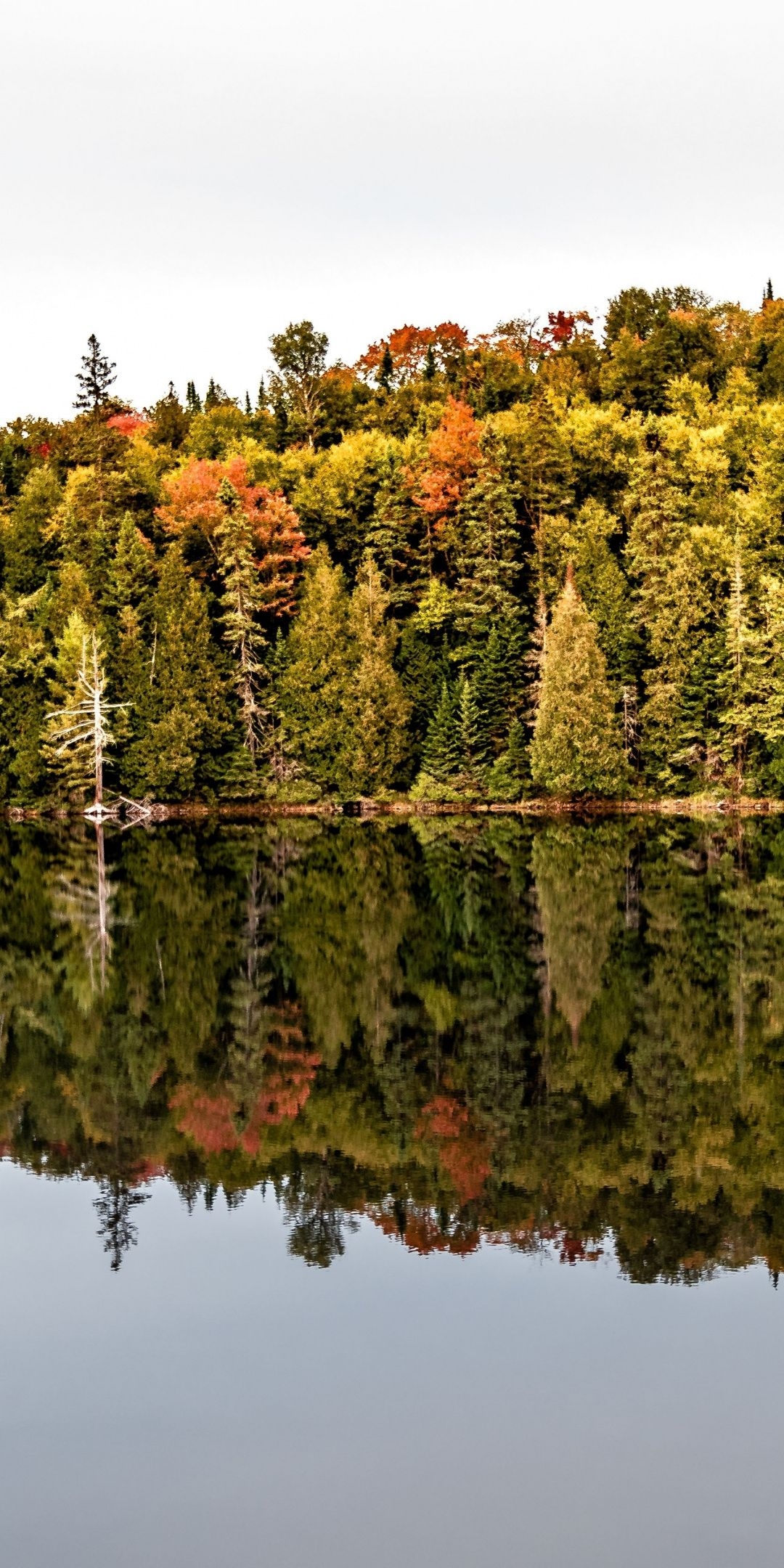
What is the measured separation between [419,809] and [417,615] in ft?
33.6

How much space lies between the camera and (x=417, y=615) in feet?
251

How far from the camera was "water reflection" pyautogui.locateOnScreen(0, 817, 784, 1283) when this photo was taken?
1628 cm

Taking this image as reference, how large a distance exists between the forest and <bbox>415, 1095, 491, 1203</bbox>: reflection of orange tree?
4828 cm

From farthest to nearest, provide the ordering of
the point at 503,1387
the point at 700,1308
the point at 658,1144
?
the point at 658,1144 < the point at 700,1308 < the point at 503,1387

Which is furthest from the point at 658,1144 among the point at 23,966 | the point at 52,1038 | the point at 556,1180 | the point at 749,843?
the point at 749,843

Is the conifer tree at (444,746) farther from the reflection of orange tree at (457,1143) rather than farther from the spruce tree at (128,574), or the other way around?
the reflection of orange tree at (457,1143)

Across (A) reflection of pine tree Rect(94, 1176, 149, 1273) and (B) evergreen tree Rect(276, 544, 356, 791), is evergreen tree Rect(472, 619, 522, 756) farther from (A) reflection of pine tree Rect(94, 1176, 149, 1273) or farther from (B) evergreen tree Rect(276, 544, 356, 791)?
(A) reflection of pine tree Rect(94, 1176, 149, 1273)

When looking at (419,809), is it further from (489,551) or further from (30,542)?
(30,542)

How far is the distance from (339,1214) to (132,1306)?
2.47 metres

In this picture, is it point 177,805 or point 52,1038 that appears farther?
point 177,805

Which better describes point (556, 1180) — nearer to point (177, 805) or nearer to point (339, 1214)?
point (339, 1214)

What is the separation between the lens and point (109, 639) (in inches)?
2911

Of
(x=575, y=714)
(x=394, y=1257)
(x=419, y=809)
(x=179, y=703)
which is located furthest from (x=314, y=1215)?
(x=179, y=703)

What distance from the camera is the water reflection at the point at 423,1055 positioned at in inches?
641
